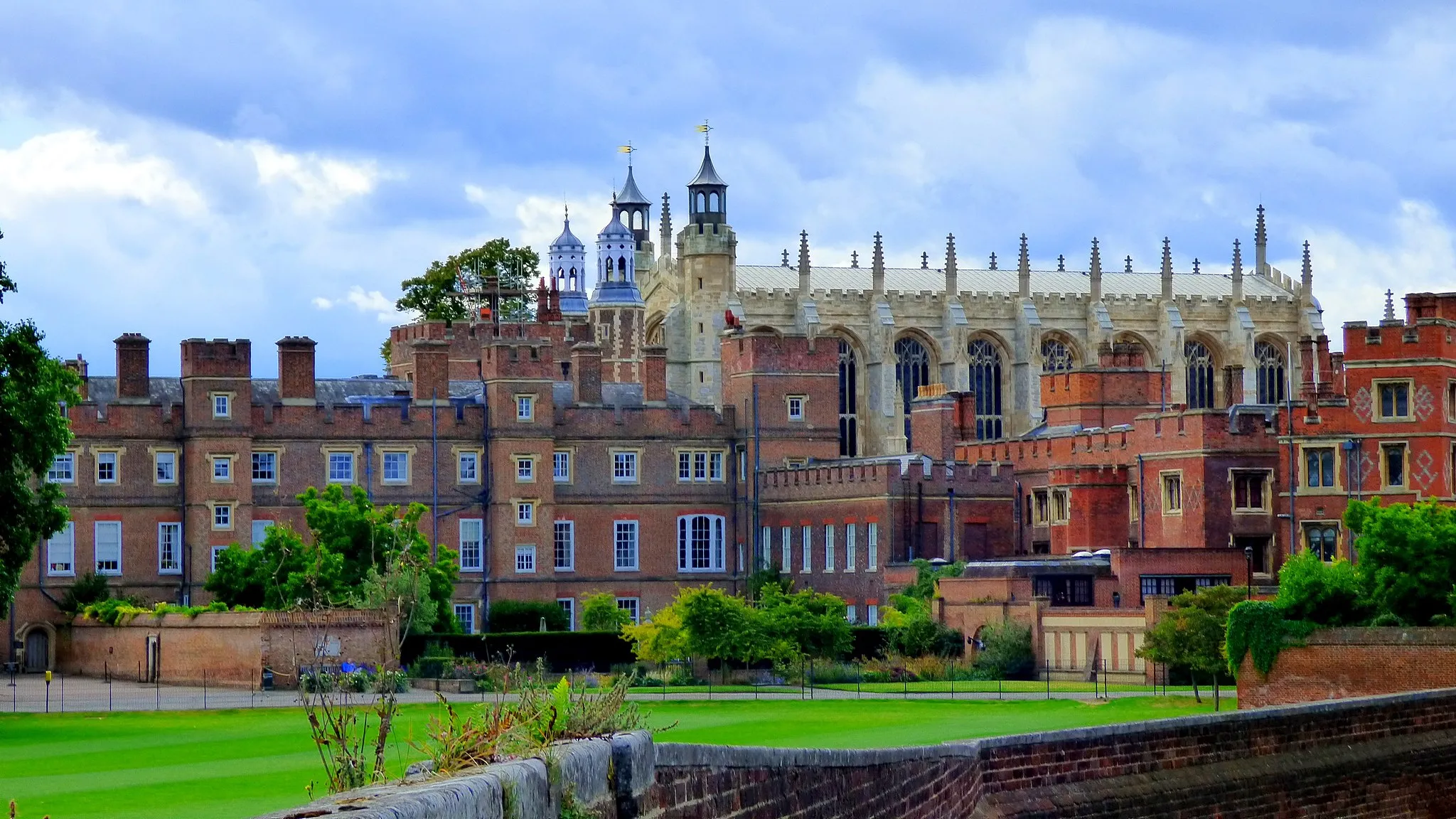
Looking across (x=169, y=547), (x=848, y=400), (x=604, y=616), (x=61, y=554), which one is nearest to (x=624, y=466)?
(x=604, y=616)

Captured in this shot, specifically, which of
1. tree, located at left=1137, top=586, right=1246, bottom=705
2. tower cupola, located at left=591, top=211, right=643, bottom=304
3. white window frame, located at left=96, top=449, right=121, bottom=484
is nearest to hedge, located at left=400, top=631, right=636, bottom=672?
white window frame, located at left=96, top=449, right=121, bottom=484

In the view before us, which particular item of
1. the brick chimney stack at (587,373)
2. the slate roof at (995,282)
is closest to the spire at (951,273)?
the slate roof at (995,282)

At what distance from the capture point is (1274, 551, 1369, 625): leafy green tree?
45.1 m

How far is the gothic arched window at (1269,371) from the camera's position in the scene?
4198 inches

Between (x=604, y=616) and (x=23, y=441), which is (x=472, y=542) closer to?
(x=604, y=616)

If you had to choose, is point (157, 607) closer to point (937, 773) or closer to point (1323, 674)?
point (1323, 674)

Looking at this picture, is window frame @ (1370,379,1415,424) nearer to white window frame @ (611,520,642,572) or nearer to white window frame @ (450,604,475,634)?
white window frame @ (611,520,642,572)

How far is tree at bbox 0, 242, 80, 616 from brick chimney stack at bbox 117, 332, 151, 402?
22.7m

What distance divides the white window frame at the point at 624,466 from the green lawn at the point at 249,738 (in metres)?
23.8

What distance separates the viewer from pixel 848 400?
98500 millimetres

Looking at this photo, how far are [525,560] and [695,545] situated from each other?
5331 millimetres

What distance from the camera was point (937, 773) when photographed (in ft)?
63.4

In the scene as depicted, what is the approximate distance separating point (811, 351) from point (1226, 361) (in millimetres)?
35556

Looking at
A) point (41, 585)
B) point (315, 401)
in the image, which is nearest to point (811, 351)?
point (315, 401)
